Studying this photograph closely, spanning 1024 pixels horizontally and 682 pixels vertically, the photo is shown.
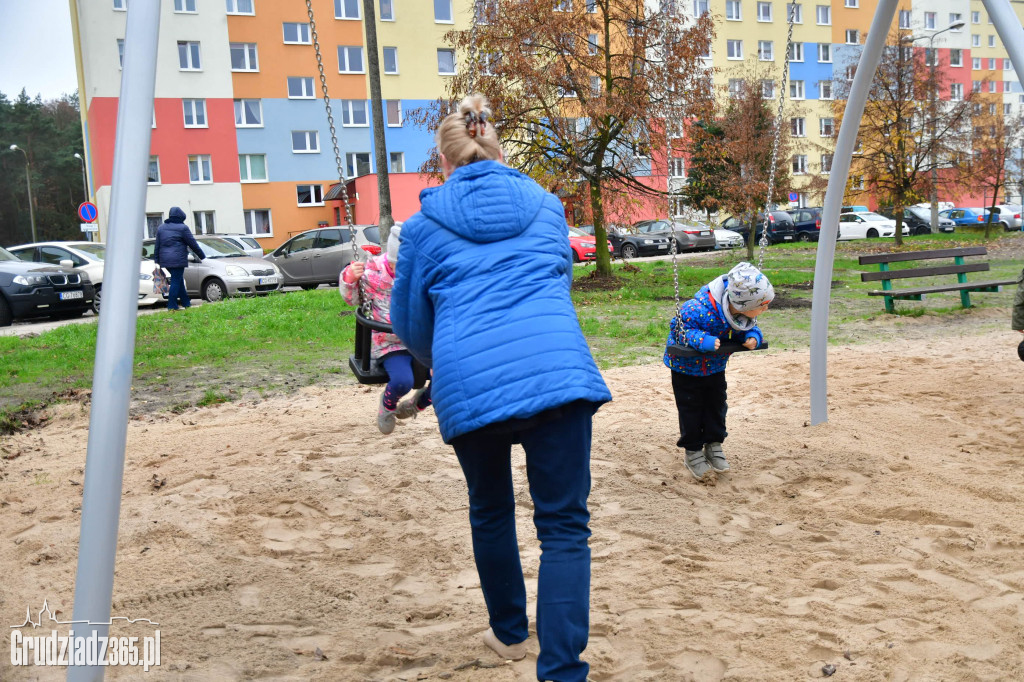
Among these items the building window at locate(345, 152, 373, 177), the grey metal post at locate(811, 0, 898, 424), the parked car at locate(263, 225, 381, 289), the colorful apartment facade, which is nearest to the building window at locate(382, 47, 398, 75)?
the colorful apartment facade

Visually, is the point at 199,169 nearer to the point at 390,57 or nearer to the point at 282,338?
the point at 390,57

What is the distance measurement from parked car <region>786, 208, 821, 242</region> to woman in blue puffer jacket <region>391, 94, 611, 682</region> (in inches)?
1338

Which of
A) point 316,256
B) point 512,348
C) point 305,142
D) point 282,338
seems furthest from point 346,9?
point 512,348

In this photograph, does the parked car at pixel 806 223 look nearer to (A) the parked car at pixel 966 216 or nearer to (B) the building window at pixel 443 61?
(A) the parked car at pixel 966 216

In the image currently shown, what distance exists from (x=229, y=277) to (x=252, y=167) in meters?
25.2

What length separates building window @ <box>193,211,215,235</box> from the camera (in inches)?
1566

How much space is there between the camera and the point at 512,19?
14680 millimetres

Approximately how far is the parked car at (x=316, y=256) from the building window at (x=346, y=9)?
77.3 feet

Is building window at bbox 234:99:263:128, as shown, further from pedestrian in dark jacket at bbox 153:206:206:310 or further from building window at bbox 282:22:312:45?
pedestrian in dark jacket at bbox 153:206:206:310

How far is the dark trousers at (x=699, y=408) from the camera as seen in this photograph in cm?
507

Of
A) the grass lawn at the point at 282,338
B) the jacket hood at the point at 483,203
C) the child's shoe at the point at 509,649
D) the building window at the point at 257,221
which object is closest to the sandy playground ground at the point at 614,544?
the child's shoe at the point at 509,649

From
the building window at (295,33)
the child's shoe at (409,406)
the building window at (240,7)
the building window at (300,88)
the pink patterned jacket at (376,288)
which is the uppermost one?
the building window at (240,7)

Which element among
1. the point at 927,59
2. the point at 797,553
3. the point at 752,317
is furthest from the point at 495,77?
the point at 927,59

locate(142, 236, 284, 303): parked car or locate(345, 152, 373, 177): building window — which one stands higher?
locate(345, 152, 373, 177): building window
